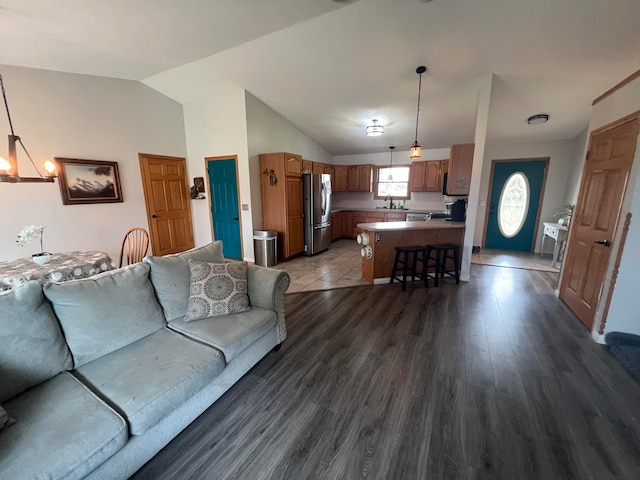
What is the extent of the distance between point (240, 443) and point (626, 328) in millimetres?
3350

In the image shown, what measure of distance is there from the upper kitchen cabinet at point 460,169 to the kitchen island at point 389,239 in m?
0.53

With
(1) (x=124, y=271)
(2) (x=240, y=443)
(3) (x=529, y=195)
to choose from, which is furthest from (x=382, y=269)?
(3) (x=529, y=195)

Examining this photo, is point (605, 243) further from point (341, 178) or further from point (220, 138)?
point (341, 178)

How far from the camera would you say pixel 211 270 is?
2041 mm

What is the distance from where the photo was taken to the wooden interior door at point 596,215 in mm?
2343

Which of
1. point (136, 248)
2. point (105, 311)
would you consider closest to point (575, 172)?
point (105, 311)

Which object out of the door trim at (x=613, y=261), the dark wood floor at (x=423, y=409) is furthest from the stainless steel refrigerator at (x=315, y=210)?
the door trim at (x=613, y=261)

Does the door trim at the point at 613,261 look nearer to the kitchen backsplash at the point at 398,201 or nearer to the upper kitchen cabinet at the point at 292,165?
the kitchen backsplash at the point at 398,201

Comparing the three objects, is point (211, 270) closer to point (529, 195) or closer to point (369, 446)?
point (369, 446)

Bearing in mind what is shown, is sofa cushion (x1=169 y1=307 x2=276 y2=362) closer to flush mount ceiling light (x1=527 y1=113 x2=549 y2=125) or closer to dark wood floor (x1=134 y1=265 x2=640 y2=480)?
dark wood floor (x1=134 y1=265 x2=640 y2=480)

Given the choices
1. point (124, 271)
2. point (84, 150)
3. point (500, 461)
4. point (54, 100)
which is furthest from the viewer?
point (84, 150)

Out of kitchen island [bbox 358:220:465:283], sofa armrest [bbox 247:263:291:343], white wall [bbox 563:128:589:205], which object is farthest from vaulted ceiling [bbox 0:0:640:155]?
sofa armrest [bbox 247:263:291:343]

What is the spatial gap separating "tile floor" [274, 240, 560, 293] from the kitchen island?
27 cm

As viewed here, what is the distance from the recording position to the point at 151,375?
1.37 m
